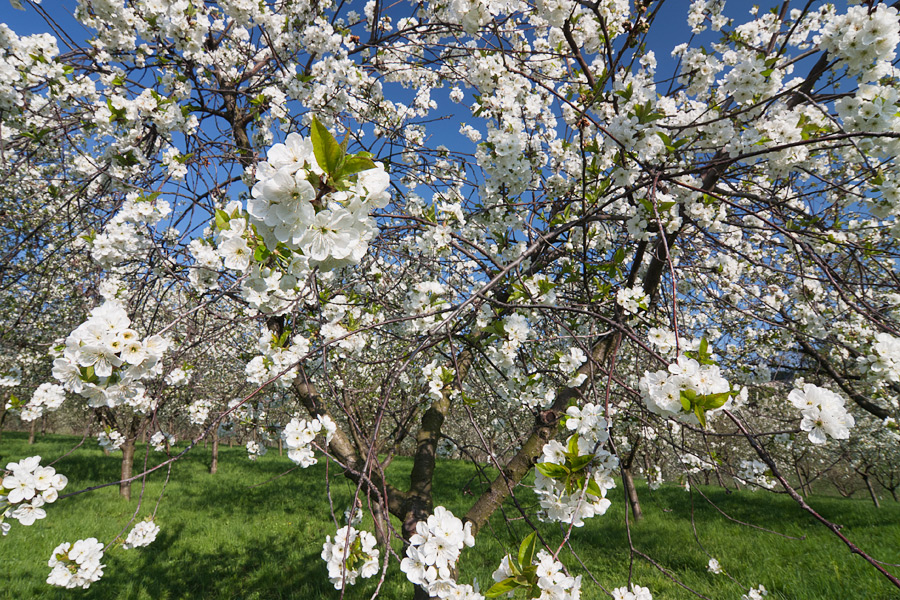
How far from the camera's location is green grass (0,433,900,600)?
4.16 meters

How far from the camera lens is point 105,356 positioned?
115 centimetres

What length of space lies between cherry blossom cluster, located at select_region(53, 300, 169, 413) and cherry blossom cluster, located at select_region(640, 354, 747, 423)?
1.54 m

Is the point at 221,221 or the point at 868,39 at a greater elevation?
the point at 868,39

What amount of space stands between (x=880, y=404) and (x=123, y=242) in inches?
276

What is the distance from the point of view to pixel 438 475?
32.4ft

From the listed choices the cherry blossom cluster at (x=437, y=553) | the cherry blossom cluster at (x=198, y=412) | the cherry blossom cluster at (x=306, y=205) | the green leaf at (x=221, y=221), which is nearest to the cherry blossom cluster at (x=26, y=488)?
the green leaf at (x=221, y=221)

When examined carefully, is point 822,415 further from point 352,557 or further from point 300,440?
point 300,440

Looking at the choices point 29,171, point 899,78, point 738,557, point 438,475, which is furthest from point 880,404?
point 29,171

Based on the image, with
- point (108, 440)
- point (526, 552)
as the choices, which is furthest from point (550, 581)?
point (108, 440)

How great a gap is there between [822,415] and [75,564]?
3.47m

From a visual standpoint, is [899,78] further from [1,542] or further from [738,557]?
[1,542]

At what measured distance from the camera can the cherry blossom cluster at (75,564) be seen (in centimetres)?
197

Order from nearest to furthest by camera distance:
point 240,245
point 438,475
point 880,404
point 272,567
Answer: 1. point 240,245
2. point 880,404
3. point 272,567
4. point 438,475

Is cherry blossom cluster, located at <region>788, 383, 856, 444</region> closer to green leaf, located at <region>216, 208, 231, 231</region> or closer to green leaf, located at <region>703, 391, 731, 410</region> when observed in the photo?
green leaf, located at <region>703, 391, 731, 410</region>
